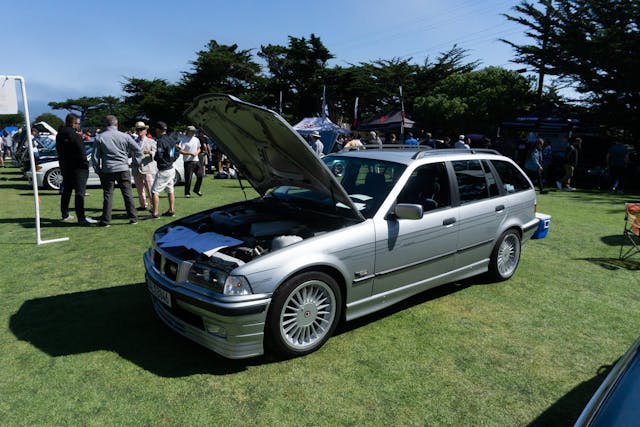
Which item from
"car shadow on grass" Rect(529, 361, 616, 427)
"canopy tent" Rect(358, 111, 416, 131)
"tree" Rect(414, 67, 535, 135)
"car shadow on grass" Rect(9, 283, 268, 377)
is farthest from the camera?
"tree" Rect(414, 67, 535, 135)

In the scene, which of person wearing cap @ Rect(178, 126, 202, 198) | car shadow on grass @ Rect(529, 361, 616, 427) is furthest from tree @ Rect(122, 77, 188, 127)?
car shadow on grass @ Rect(529, 361, 616, 427)

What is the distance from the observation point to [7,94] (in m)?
6.03

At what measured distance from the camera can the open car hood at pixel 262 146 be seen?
12.0 ft

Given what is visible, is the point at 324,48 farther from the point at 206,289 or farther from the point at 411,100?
the point at 206,289

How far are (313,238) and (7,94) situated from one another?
5.34 metres

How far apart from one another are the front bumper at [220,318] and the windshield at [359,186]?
138 centimetres

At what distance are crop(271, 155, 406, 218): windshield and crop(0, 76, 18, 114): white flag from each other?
164 inches

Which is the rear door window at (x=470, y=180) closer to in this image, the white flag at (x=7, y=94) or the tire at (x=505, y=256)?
the tire at (x=505, y=256)

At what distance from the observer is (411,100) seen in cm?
4075

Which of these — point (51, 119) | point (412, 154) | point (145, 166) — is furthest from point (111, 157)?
point (51, 119)

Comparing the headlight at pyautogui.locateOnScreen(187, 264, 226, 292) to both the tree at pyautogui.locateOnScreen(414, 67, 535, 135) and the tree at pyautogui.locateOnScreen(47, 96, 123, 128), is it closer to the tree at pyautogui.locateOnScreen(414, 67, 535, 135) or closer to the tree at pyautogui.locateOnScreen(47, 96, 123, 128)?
the tree at pyautogui.locateOnScreen(414, 67, 535, 135)

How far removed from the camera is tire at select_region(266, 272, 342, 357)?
3.26 m

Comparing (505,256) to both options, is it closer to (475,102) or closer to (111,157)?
(111,157)

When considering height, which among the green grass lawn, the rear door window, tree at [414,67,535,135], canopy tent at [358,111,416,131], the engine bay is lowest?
the green grass lawn
